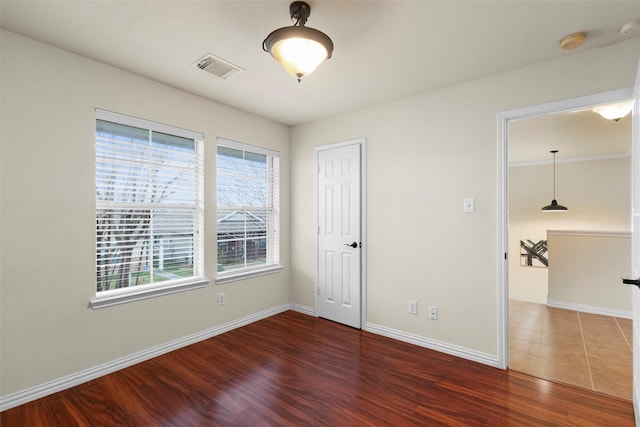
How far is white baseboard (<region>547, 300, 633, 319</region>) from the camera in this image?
12.8ft

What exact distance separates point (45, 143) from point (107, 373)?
1.85 metres

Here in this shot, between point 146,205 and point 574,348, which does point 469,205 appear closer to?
point 574,348

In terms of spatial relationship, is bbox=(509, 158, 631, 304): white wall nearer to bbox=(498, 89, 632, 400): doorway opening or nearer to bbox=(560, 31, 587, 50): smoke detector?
bbox=(498, 89, 632, 400): doorway opening

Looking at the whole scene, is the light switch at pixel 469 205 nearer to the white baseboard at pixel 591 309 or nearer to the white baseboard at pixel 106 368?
the white baseboard at pixel 106 368

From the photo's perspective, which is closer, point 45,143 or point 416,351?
point 45,143

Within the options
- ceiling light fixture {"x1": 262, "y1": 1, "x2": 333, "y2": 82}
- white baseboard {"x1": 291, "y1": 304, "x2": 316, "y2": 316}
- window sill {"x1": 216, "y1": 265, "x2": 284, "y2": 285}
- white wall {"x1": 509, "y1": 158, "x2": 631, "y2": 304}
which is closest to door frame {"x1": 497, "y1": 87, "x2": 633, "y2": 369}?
ceiling light fixture {"x1": 262, "y1": 1, "x2": 333, "y2": 82}

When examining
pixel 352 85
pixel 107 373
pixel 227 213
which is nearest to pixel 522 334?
pixel 352 85

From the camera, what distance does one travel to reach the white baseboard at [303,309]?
3907mm

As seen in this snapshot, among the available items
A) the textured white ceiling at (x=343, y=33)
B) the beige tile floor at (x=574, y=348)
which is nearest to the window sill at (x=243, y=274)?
the textured white ceiling at (x=343, y=33)

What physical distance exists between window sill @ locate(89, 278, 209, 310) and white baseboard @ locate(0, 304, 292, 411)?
48 centimetres

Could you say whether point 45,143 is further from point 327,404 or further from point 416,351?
point 416,351

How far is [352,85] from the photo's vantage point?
282 cm

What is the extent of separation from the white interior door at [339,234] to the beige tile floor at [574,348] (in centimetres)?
167

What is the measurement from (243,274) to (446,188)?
7.91 feet
